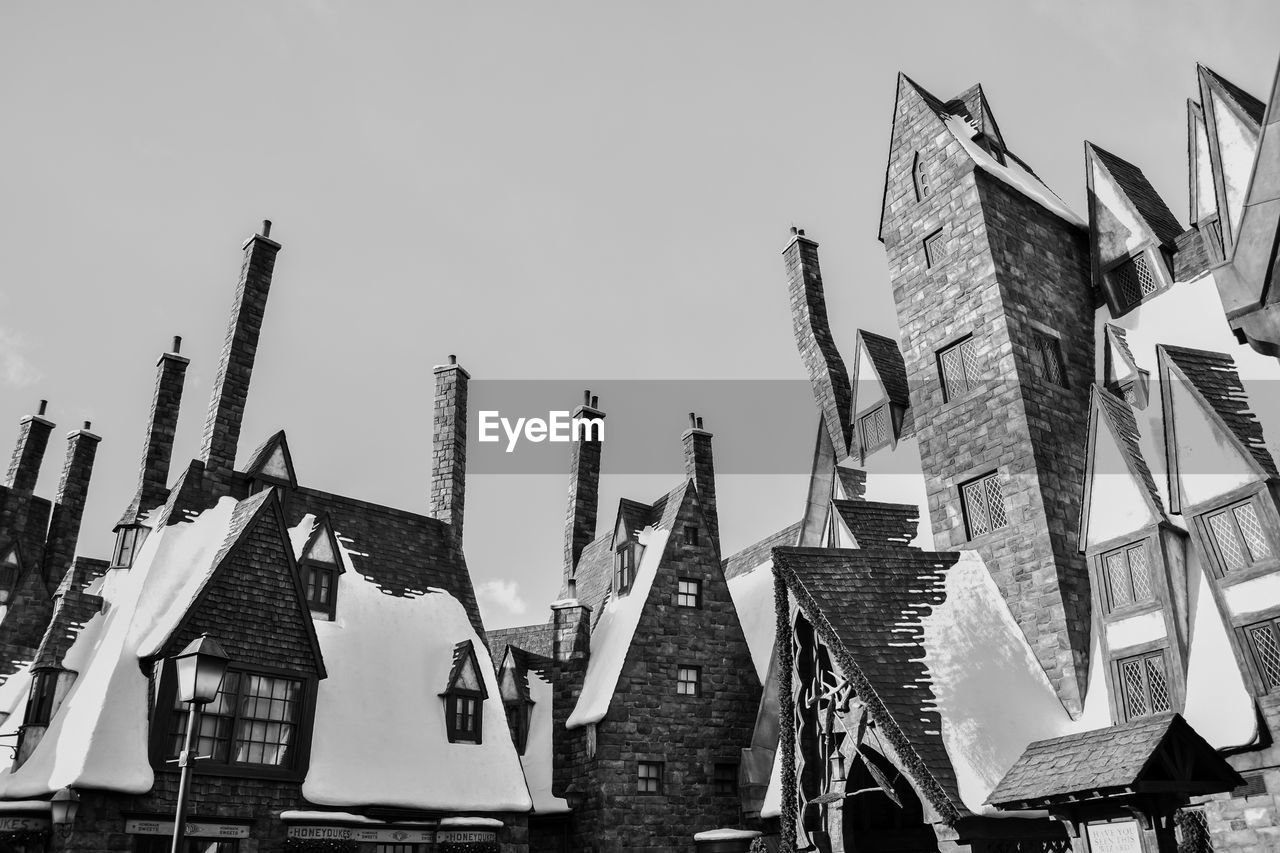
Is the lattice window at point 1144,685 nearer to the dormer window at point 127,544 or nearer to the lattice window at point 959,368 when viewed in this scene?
the lattice window at point 959,368

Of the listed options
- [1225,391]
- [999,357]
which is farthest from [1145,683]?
[999,357]

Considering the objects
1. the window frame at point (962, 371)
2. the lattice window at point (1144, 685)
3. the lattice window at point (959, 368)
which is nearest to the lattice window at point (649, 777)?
the window frame at point (962, 371)

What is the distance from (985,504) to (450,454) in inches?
518

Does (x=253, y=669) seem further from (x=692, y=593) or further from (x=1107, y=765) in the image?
(x=1107, y=765)

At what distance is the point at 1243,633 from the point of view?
41.5 ft

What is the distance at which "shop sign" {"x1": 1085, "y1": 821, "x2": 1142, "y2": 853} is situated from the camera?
34.7ft

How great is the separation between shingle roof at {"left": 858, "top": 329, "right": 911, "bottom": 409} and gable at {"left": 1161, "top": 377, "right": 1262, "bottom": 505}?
26.2ft

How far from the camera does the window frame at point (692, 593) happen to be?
75.9 feet

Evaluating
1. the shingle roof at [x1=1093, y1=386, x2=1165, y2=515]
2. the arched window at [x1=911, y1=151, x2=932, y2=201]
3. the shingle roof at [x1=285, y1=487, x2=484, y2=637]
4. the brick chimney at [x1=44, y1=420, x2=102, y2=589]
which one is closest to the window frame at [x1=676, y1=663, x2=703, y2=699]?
the shingle roof at [x1=285, y1=487, x2=484, y2=637]

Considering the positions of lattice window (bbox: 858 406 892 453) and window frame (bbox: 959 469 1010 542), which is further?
lattice window (bbox: 858 406 892 453)

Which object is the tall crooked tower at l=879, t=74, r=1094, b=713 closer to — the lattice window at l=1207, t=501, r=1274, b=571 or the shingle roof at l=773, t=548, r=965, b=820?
the shingle roof at l=773, t=548, r=965, b=820

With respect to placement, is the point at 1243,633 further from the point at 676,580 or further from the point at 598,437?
the point at 598,437

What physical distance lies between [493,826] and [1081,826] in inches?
449

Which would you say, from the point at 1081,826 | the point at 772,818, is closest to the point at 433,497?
the point at 772,818
